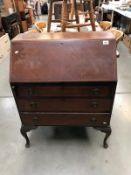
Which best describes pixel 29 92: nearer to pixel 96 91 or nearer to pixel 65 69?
pixel 65 69

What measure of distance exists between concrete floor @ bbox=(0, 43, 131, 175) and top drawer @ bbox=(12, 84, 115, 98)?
0.70 m

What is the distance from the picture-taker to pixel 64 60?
122 cm

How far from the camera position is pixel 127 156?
5.34 feet

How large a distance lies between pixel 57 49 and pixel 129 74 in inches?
87.8

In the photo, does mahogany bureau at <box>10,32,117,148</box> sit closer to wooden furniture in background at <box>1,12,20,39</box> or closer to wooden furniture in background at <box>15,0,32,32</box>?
wooden furniture in background at <box>1,12,20,39</box>

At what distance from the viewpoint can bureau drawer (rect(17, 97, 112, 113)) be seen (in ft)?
4.44

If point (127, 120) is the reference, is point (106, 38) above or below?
above

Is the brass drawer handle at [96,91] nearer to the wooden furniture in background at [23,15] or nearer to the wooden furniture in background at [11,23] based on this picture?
the wooden furniture in background at [11,23]

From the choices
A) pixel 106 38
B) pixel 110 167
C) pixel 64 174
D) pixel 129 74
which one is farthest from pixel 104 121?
pixel 129 74

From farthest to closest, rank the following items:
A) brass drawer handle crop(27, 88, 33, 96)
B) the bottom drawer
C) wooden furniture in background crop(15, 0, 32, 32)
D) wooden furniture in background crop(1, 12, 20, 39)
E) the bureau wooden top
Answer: wooden furniture in background crop(15, 0, 32, 32)
wooden furniture in background crop(1, 12, 20, 39)
the bottom drawer
brass drawer handle crop(27, 88, 33, 96)
the bureau wooden top

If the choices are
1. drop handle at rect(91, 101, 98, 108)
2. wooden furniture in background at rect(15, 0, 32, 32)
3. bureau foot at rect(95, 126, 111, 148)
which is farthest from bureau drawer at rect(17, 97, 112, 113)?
wooden furniture in background at rect(15, 0, 32, 32)

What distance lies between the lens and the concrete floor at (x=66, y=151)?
153cm

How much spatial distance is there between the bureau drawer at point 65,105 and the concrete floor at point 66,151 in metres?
0.53

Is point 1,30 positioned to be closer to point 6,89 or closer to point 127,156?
point 6,89
